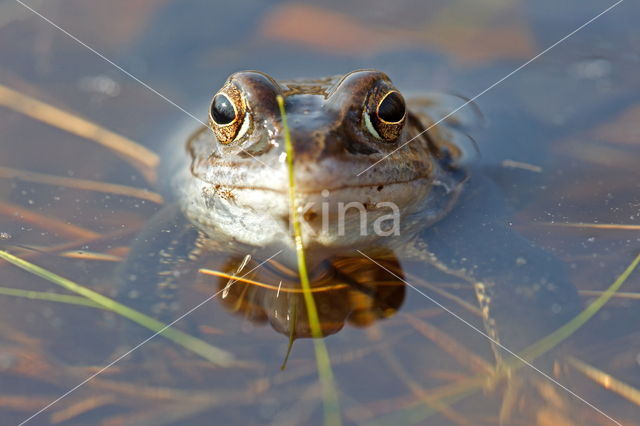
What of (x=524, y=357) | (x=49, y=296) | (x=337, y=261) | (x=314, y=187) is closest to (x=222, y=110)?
(x=314, y=187)

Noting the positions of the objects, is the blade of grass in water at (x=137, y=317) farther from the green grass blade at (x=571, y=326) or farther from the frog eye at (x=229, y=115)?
the green grass blade at (x=571, y=326)

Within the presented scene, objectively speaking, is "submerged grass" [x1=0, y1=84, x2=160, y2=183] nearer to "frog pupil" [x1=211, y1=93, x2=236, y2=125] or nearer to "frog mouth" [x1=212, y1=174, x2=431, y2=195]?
"frog pupil" [x1=211, y1=93, x2=236, y2=125]

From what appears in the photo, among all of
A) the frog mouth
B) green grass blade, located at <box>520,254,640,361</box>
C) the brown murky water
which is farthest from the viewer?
green grass blade, located at <box>520,254,640,361</box>

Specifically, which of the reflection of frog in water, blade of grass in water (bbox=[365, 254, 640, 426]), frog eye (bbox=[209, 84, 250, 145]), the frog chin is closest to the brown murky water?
blade of grass in water (bbox=[365, 254, 640, 426])

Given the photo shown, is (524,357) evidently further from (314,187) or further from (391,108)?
(391,108)

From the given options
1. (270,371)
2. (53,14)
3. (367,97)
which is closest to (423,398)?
(270,371)

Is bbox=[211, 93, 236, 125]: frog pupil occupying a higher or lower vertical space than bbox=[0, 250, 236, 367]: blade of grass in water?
higher

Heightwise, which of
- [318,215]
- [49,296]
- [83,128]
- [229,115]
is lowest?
[318,215]
